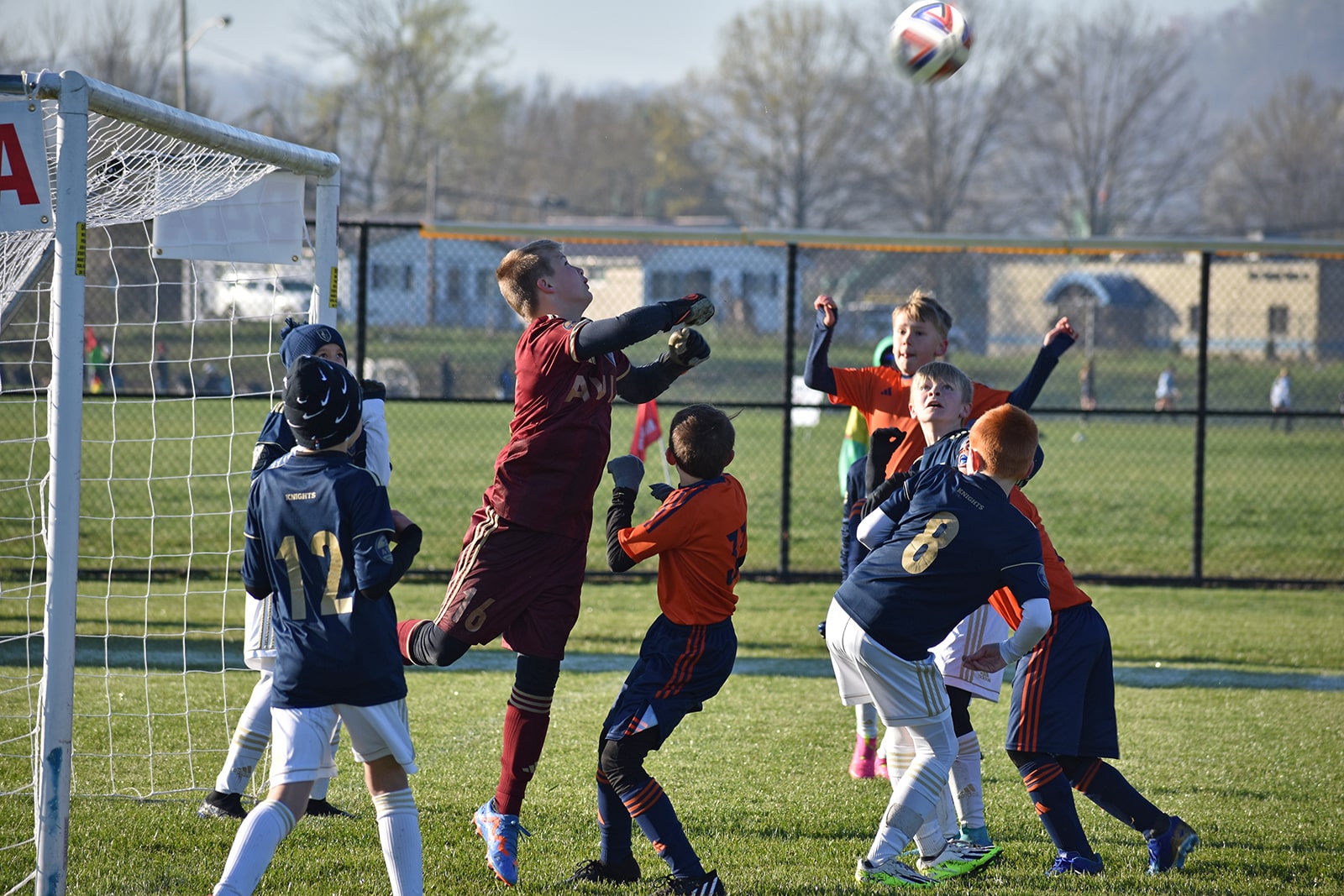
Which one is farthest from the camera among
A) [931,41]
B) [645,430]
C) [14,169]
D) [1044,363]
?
[645,430]

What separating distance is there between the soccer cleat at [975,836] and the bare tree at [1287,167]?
52.8m

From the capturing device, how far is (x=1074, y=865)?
152 inches

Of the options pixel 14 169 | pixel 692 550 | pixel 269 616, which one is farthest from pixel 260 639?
pixel 14 169

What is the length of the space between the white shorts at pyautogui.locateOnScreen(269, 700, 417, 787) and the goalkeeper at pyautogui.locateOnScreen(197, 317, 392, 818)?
2.75 ft

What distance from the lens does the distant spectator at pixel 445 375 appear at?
15448mm

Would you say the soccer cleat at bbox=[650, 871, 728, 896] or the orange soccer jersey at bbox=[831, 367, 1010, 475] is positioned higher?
the orange soccer jersey at bbox=[831, 367, 1010, 475]

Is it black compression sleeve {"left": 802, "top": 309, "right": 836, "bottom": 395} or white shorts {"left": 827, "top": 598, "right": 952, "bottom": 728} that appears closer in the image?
white shorts {"left": 827, "top": 598, "right": 952, "bottom": 728}

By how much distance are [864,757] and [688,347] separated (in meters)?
2.12

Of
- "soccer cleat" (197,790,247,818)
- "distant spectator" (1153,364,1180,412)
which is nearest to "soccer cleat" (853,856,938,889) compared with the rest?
"soccer cleat" (197,790,247,818)

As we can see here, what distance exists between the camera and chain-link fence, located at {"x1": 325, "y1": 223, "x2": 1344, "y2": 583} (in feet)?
31.2

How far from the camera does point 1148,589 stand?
979cm

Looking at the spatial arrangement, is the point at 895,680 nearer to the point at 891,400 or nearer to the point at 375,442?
the point at 891,400

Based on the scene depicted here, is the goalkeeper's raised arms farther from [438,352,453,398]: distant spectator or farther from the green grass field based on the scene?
[438,352,453,398]: distant spectator

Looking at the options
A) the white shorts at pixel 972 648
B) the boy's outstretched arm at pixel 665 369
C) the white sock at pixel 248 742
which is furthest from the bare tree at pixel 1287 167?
the white sock at pixel 248 742
